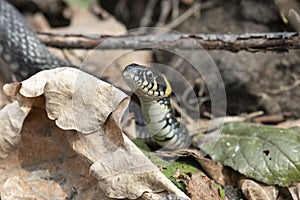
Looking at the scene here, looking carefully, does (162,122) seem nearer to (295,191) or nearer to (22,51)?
(295,191)

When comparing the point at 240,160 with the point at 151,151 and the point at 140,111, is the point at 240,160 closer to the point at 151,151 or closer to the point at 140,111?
the point at 151,151

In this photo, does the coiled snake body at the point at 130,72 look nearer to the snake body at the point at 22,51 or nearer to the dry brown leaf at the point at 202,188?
the snake body at the point at 22,51

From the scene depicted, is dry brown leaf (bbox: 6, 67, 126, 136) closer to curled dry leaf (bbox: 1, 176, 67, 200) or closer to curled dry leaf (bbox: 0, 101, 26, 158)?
curled dry leaf (bbox: 0, 101, 26, 158)

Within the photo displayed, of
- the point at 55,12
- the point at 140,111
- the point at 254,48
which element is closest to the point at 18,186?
the point at 140,111

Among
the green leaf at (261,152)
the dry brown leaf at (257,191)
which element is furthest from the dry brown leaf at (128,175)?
the green leaf at (261,152)

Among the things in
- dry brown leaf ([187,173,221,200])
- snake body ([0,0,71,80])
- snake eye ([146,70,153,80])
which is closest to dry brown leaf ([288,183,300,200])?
dry brown leaf ([187,173,221,200])
